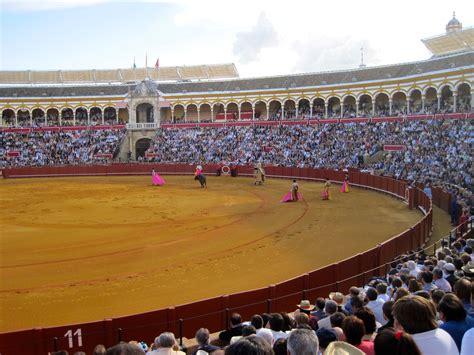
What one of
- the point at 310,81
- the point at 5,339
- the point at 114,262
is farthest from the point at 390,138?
the point at 5,339

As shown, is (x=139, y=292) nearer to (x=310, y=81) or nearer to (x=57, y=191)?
(x=57, y=191)

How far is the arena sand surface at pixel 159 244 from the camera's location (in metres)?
11.1

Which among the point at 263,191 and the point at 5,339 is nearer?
the point at 5,339

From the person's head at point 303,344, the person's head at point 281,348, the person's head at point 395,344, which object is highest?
the person's head at point 395,344

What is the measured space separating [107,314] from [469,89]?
4229 centimetres

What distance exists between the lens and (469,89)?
4303cm

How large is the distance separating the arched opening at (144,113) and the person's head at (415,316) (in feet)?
189

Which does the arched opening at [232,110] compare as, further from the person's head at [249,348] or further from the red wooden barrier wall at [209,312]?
the person's head at [249,348]

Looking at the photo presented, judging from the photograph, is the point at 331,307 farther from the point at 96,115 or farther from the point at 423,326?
the point at 96,115

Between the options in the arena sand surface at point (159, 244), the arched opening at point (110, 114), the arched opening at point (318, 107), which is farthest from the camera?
the arched opening at point (110, 114)

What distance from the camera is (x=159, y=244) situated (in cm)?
1619

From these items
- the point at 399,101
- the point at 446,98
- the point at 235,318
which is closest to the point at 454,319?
the point at 235,318

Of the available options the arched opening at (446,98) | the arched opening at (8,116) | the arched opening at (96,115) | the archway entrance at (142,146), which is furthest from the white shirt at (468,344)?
the arched opening at (8,116)

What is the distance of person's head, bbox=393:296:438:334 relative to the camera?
3.56 metres
